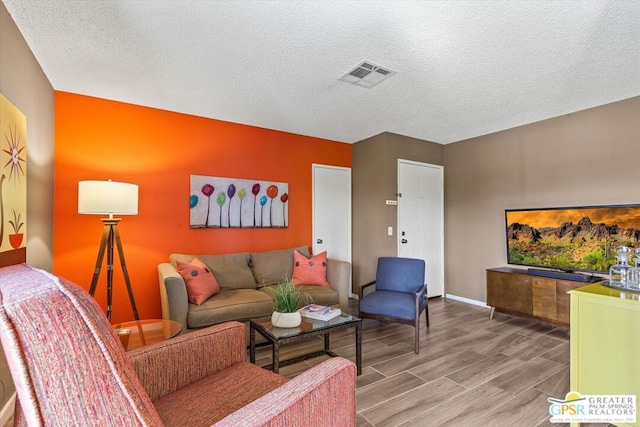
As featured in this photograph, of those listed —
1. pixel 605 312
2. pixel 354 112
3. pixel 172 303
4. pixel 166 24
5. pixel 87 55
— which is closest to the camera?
pixel 605 312

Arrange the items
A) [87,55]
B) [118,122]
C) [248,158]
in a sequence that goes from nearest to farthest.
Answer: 1. [87,55]
2. [118,122]
3. [248,158]

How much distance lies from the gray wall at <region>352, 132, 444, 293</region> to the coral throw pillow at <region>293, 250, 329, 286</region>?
1.02m

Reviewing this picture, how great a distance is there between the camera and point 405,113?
3.58m

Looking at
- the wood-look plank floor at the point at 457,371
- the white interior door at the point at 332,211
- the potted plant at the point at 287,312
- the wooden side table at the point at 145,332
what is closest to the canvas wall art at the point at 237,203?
the white interior door at the point at 332,211

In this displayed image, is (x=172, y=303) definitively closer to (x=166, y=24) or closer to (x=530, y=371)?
(x=166, y=24)

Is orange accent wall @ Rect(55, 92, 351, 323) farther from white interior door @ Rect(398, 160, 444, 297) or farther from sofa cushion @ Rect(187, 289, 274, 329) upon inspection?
white interior door @ Rect(398, 160, 444, 297)

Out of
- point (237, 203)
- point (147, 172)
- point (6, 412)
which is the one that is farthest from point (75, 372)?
point (237, 203)

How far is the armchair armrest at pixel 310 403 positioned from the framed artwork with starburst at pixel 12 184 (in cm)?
195

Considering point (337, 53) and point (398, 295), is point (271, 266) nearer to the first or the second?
point (398, 295)

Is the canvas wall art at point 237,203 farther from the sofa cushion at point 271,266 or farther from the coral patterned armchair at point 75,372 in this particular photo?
the coral patterned armchair at point 75,372

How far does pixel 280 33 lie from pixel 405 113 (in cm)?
197

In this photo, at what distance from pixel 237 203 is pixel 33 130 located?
1979 millimetres

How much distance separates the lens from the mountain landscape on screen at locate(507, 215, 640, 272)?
310cm

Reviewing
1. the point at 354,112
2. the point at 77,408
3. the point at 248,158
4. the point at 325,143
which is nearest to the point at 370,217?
the point at 325,143
